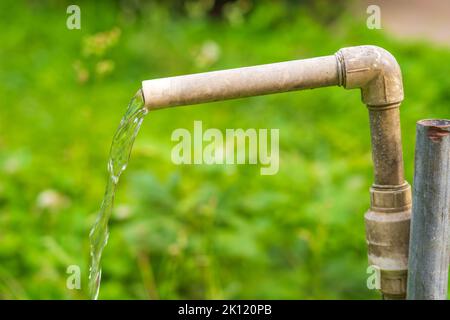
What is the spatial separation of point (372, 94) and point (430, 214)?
0.24 m

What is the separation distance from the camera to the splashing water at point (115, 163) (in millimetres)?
1360

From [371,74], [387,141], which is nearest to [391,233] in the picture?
[387,141]

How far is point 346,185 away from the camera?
8.90 ft

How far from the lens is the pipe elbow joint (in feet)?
3.97

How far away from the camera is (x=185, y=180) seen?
299cm

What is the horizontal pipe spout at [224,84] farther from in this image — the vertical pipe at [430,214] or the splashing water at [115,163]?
the vertical pipe at [430,214]

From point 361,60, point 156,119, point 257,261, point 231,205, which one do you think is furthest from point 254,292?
point 156,119
